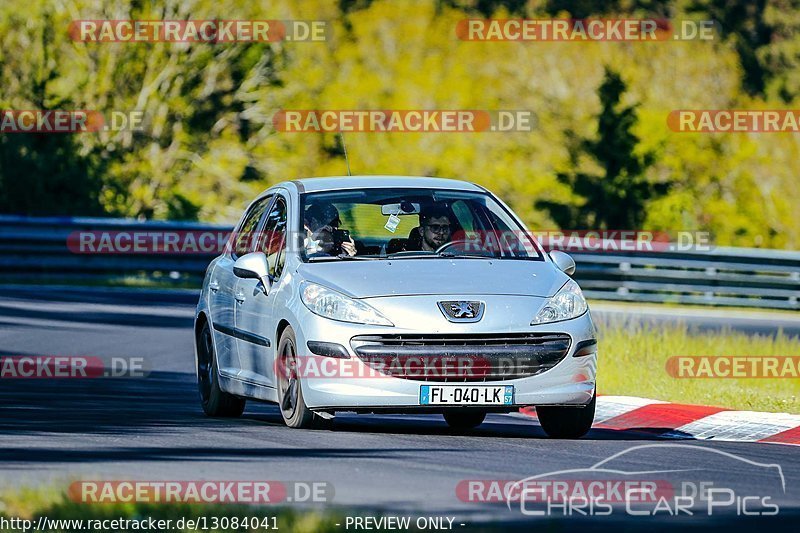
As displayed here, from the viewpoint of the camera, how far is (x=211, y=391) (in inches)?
492

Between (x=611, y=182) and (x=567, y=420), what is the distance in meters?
30.7

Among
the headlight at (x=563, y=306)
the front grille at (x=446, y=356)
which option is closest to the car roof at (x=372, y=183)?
the headlight at (x=563, y=306)

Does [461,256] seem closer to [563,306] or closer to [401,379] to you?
[563,306]

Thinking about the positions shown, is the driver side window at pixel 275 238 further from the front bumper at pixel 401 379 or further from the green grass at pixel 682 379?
the green grass at pixel 682 379

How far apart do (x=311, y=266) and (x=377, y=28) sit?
53.0 m

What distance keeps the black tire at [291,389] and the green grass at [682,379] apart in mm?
3746

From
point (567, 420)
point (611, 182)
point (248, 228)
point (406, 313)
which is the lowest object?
point (567, 420)

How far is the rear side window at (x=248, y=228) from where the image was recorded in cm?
1277

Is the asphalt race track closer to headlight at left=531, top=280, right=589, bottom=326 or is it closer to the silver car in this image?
the silver car

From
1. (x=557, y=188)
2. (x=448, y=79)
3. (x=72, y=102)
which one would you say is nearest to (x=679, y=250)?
(x=72, y=102)

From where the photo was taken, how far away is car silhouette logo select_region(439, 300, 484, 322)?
10.3 m

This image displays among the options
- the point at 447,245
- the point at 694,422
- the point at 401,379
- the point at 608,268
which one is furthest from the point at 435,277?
the point at 608,268

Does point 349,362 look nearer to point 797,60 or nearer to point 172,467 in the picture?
point 172,467

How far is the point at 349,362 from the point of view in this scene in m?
10.4
